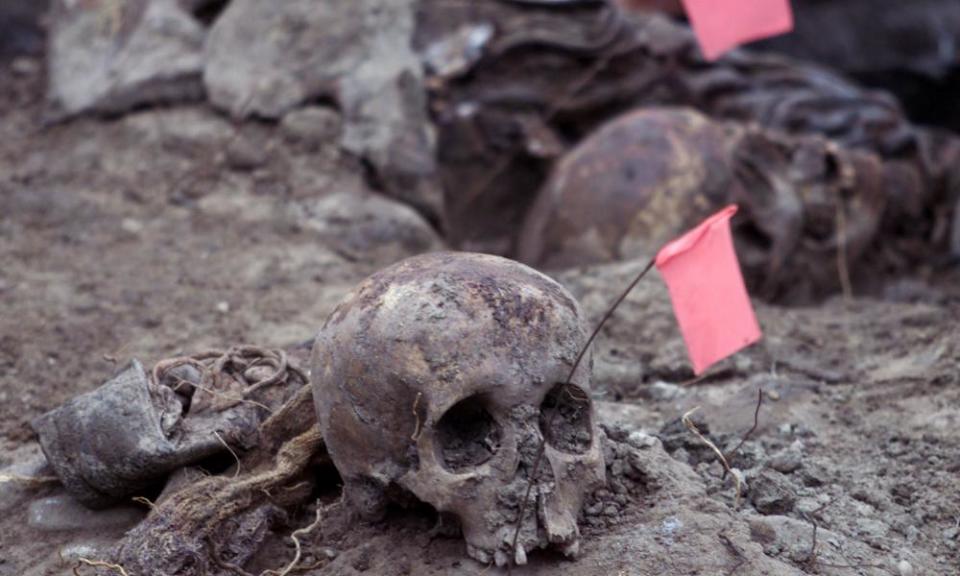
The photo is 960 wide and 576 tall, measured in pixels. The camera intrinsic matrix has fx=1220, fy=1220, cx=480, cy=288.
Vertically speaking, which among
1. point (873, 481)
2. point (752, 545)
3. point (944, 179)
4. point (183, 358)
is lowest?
point (944, 179)

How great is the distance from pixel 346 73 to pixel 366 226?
3.01 ft

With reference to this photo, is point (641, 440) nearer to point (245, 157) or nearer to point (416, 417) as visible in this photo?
point (416, 417)

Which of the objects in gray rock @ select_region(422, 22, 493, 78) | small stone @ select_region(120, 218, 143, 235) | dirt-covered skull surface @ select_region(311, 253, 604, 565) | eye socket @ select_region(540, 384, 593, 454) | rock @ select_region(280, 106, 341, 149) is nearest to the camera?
dirt-covered skull surface @ select_region(311, 253, 604, 565)

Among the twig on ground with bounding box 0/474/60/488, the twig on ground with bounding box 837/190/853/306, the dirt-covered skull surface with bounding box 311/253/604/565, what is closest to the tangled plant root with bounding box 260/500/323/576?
the dirt-covered skull surface with bounding box 311/253/604/565

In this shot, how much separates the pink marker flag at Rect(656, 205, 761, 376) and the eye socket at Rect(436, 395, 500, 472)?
0.54 metres

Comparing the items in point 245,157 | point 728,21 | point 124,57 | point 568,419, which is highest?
point 124,57

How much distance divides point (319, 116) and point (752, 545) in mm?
3480

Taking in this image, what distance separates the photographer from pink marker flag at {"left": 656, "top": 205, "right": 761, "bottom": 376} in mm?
2838

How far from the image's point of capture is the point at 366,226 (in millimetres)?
5078

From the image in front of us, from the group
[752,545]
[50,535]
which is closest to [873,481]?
[752,545]

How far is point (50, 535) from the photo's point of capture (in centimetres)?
302

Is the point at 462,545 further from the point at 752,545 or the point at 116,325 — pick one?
the point at 116,325

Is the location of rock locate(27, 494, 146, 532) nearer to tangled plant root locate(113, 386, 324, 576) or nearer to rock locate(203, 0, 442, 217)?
tangled plant root locate(113, 386, 324, 576)

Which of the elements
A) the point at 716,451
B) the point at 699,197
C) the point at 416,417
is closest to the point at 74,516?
the point at 416,417
